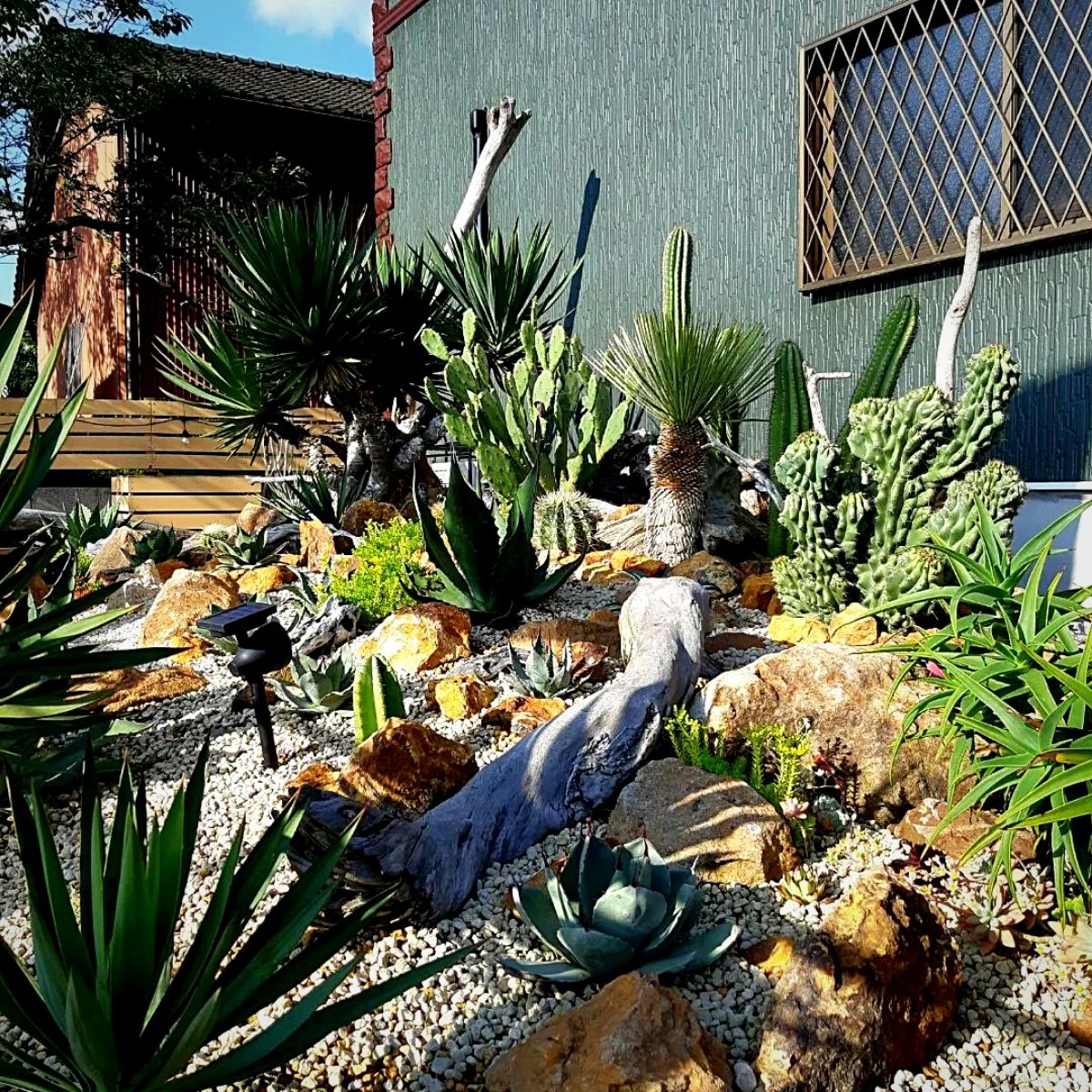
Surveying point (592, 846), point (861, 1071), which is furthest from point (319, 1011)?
point (861, 1071)

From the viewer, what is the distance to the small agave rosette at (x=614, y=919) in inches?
85.5

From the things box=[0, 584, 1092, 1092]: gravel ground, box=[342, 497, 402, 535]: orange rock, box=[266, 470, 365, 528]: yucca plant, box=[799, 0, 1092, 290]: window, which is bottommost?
box=[0, 584, 1092, 1092]: gravel ground

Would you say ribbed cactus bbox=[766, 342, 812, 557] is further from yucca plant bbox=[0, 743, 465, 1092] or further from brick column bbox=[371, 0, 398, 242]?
brick column bbox=[371, 0, 398, 242]

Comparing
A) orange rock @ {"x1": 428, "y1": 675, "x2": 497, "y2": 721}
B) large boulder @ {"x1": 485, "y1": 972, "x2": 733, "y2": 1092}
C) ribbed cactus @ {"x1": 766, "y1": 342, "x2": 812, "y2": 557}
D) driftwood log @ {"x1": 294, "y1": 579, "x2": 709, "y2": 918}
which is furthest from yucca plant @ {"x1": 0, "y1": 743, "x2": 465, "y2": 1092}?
ribbed cactus @ {"x1": 766, "y1": 342, "x2": 812, "y2": 557}

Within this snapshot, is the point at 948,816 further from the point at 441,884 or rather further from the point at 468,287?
the point at 468,287

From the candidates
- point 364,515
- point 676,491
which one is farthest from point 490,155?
point 676,491

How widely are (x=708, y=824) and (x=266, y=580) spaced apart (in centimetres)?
346

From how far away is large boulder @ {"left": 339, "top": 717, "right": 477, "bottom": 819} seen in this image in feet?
9.20

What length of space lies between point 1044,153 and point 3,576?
4.63m

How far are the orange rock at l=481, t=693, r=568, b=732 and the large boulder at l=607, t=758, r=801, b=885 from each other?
1.92 feet

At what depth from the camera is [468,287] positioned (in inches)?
288

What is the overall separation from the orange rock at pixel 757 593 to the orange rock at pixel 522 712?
1597 mm

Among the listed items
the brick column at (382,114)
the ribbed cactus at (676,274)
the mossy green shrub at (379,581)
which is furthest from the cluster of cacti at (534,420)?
the brick column at (382,114)

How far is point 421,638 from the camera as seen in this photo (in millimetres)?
4004
